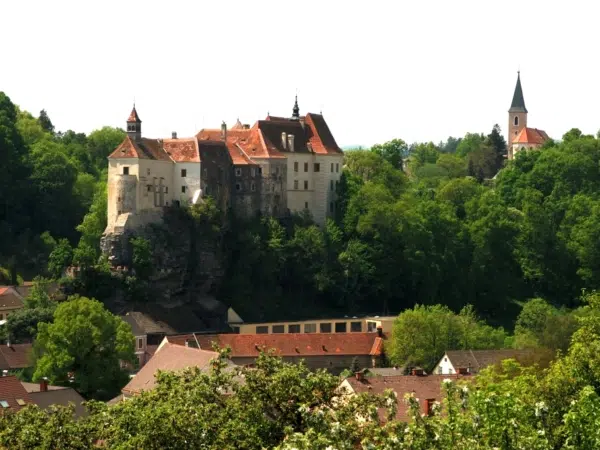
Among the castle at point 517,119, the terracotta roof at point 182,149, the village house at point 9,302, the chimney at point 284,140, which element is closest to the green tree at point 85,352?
the village house at point 9,302

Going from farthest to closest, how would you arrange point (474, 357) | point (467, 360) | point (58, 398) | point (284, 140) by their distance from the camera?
point (284, 140)
point (474, 357)
point (467, 360)
point (58, 398)

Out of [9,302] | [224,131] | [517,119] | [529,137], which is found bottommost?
[9,302]

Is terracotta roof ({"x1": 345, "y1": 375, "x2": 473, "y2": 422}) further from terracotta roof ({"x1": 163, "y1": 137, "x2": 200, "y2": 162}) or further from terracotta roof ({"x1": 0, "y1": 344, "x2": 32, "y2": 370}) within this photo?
terracotta roof ({"x1": 163, "y1": 137, "x2": 200, "y2": 162})

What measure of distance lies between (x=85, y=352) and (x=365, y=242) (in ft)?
98.1

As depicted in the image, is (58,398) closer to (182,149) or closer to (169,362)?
(169,362)

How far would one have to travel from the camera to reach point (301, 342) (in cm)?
8194

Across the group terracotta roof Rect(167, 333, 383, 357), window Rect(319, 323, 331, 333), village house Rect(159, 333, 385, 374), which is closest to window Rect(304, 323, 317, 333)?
window Rect(319, 323, 331, 333)

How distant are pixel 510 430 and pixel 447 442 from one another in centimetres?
158

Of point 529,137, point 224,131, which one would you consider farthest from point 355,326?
point 529,137

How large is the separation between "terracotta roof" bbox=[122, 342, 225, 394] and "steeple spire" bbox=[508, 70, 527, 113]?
102663 mm

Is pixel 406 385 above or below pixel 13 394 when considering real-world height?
above

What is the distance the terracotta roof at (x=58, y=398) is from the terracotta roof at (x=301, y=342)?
58.7 feet

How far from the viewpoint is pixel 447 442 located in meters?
27.5

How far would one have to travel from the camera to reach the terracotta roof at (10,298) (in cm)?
8900
